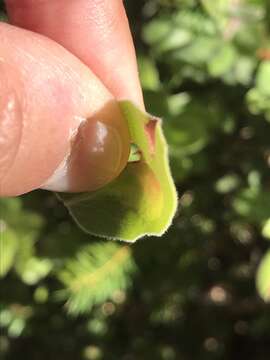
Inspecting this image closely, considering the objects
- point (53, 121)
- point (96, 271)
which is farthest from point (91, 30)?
point (96, 271)

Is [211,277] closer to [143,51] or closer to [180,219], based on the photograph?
[180,219]

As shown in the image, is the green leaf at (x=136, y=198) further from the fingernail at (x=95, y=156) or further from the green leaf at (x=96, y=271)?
the green leaf at (x=96, y=271)

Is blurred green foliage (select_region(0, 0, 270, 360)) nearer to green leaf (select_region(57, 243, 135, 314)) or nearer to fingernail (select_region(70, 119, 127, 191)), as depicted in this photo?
green leaf (select_region(57, 243, 135, 314))

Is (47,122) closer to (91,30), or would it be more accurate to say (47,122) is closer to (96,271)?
(91,30)

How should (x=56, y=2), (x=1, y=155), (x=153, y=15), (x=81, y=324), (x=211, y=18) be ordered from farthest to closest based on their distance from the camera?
(x=81, y=324)
(x=153, y=15)
(x=211, y=18)
(x=56, y=2)
(x=1, y=155)

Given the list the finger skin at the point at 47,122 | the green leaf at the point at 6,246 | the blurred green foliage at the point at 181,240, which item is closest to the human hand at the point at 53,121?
the finger skin at the point at 47,122

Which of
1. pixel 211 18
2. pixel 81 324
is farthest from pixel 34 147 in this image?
pixel 81 324
